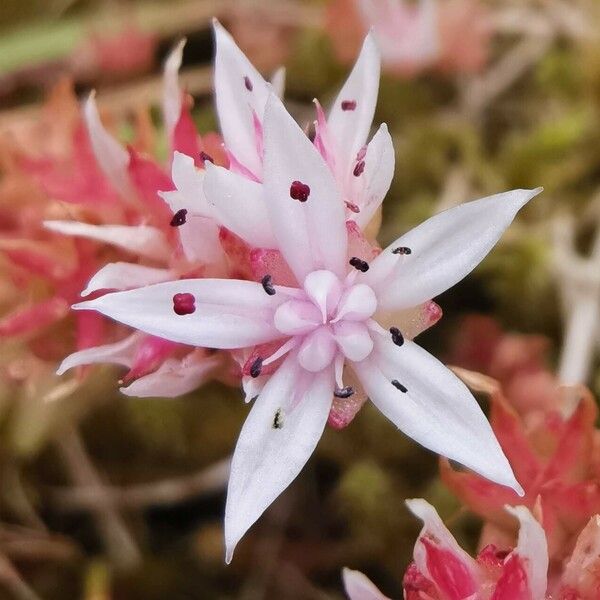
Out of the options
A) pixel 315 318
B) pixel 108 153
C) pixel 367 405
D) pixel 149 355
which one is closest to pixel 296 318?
pixel 315 318

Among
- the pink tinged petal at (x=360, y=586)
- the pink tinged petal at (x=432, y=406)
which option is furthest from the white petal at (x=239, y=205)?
the pink tinged petal at (x=360, y=586)

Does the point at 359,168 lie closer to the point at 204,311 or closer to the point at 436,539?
the point at 204,311

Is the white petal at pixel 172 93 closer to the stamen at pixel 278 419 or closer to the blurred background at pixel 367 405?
the blurred background at pixel 367 405

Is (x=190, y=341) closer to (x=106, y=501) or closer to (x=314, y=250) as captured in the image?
(x=314, y=250)

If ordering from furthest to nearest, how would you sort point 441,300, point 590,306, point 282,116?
point 441,300
point 590,306
point 282,116

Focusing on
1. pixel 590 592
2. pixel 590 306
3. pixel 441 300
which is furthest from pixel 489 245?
pixel 441 300

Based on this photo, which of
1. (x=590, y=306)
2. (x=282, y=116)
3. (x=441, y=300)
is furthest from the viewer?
(x=441, y=300)
